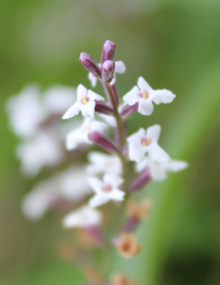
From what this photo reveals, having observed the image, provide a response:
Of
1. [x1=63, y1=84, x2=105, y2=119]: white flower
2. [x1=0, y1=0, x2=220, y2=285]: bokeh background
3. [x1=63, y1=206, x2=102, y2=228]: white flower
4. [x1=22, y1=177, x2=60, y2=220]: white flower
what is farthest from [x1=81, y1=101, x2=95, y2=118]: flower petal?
[x1=22, y1=177, x2=60, y2=220]: white flower

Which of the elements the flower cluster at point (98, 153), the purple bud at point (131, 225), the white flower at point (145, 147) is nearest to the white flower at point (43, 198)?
the flower cluster at point (98, 153)

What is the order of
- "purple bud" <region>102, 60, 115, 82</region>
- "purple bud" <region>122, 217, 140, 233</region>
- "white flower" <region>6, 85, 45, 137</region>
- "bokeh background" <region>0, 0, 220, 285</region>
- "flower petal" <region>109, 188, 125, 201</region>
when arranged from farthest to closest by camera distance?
"white flower" <region>6, 85, 45, 137</region> → "bokeh background" <region>0, 0, 220, 285</region> → "purple bud" <region>122, 217, 140, 233</region> → "flower petal" <region>109, 188, 125, 201</region> → "purple bud" <region>102, 60, 115, 82</region>

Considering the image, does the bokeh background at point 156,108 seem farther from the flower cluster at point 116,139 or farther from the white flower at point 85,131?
the white flower at point 85,131

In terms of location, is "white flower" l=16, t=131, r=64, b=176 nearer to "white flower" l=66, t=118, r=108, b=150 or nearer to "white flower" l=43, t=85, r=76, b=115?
"white flower" l=43, t=85, r=76, b=115

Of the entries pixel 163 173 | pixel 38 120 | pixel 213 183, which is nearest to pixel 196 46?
pixel 213 183

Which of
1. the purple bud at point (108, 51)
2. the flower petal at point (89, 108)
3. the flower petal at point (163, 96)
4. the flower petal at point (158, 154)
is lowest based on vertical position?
the flower petal at point (158, 154)

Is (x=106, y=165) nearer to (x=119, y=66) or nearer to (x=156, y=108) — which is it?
(x=119, y=66)

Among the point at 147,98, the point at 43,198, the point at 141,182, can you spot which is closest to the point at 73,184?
the point at 43,198

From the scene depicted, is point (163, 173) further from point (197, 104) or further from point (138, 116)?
point (138, 116)
